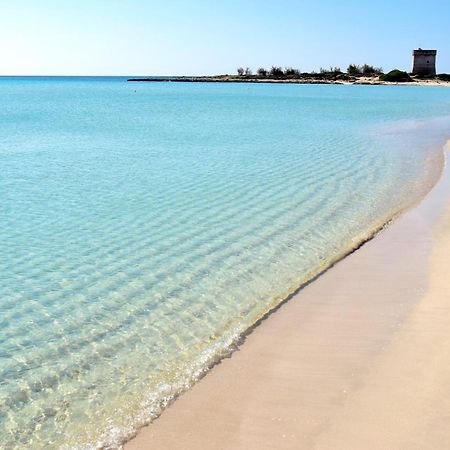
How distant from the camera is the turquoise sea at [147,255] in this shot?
554cm

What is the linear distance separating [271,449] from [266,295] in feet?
11.5

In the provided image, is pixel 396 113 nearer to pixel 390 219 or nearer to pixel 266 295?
pixel 390 219

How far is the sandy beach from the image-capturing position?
4586 mm

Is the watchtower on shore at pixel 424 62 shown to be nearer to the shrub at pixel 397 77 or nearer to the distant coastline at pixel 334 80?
the distant coastline at pixel 334 80

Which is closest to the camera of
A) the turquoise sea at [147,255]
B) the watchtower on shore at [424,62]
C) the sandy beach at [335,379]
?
the sandy beach at [335,379]

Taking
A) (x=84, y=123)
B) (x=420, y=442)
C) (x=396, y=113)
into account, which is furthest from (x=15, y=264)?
(x=396, y=113)

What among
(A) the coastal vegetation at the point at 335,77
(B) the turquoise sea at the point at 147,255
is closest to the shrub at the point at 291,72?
(A) the coastal vegetation at the point at 335,77

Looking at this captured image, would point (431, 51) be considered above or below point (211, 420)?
above

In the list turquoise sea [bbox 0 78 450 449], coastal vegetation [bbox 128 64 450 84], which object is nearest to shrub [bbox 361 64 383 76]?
coastal vegetation [bbox 128 64 450 84]

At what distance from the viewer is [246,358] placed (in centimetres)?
603

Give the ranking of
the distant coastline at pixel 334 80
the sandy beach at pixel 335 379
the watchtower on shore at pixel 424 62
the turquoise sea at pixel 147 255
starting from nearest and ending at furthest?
the sandy beach at pixel 335 379, the turquoise sea at pixel 147 255, the distant coastline at pixel 334 80, the watchtower on shore at pixel 424 62

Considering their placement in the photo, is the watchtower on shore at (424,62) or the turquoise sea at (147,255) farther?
the watchtower on shore at (424,62)

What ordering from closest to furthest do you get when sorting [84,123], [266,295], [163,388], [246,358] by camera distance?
[163,388]
[246,358]
[266,295]
[84,123]

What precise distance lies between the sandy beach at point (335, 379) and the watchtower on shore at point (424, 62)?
137148 mm
